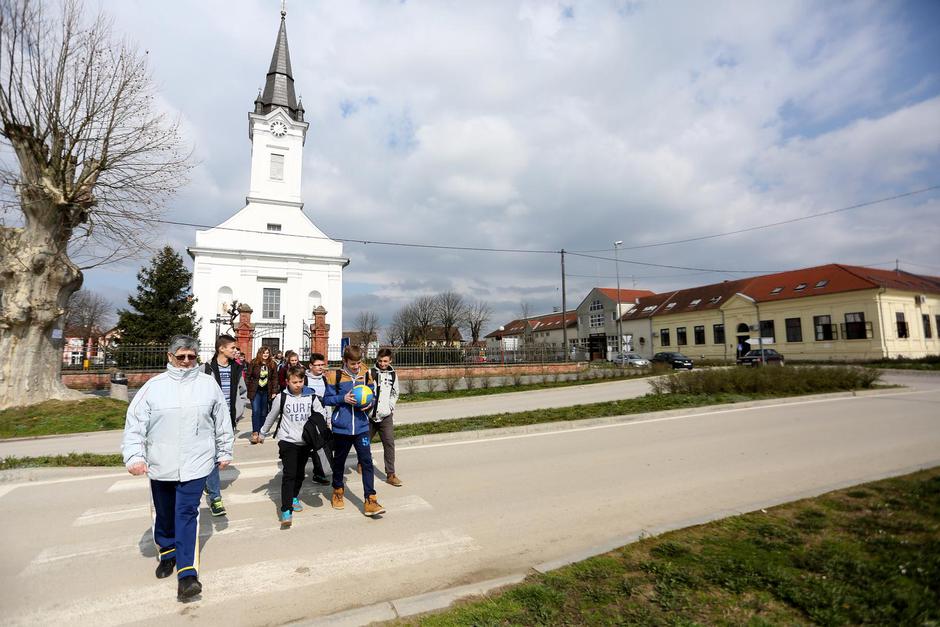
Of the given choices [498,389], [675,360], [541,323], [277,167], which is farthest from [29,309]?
[541,323]

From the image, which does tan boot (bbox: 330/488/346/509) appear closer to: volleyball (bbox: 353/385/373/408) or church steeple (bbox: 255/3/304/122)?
volleyball (bbox: 353/385/373/408)

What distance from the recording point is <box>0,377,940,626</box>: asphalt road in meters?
3.50

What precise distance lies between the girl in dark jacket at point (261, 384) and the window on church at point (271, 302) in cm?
2451

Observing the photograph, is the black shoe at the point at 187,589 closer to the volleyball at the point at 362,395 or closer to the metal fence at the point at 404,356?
the volleyball at the point at 362,395

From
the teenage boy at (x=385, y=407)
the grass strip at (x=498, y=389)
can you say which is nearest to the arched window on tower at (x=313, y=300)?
the grass strip at (x=498, y=389)

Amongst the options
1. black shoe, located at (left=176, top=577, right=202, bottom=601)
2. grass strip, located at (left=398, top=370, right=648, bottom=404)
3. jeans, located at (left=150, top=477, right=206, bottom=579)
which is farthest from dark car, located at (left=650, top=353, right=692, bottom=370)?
black shoe, located at (left=176, top=577, right=202, bottom=601)

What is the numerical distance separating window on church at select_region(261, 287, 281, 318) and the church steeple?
1437 centimetres

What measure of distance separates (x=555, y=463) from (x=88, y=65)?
53.0 ft

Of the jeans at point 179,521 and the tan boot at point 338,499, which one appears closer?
the jeans at point 179,521

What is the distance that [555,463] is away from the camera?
718 centimetres

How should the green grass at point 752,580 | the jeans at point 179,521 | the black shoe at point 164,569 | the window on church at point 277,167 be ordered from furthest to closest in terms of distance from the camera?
the window on church at point 277,167
the black shoe at point 164,569
the jeans at point 179,521
the green grass at point 752,580

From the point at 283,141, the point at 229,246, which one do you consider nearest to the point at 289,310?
the point at 229,246

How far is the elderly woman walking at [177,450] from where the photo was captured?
11.6ft

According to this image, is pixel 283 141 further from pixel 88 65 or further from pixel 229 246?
pixel 88 65
